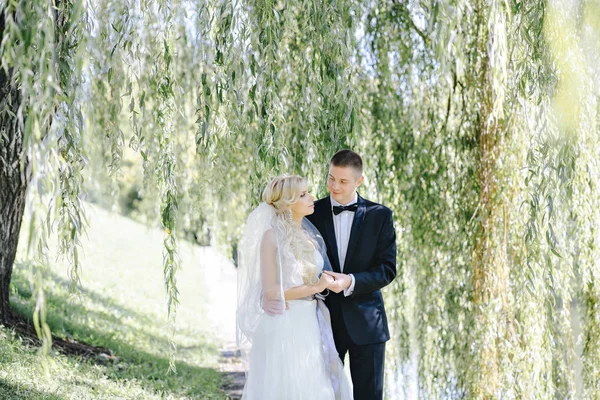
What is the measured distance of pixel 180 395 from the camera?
5984mm

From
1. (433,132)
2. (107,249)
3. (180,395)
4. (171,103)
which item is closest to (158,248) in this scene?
(107,249)

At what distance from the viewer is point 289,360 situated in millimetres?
3430

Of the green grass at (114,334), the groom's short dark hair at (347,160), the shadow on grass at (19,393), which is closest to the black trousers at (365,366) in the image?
the groom's short dark hair at (347,160)

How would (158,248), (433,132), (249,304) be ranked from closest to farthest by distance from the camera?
(249,304) → (433,132) → (158,248)

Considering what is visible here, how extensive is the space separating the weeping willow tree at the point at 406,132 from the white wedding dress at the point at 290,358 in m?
0.54

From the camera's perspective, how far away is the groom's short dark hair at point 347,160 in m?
3.56

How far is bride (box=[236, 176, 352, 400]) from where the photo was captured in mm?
3398

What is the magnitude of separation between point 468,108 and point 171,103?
7.70 ft

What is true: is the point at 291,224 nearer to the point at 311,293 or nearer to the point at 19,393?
the point at 311,293

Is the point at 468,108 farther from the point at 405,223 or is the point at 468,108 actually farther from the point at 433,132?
the point at 405,223

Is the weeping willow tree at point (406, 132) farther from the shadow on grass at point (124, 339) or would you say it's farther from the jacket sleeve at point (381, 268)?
the shadow on grass at point (124, 339)

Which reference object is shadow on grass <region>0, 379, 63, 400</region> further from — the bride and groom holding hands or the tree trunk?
the bride and groom holding hands

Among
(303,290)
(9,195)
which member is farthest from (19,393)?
(303,290)

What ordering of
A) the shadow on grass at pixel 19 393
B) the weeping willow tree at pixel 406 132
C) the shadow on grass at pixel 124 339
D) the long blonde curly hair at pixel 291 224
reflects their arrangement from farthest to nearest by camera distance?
the shadow on grass at pixel 124 339
the shadow on grass at pixel 19 393
the long blonde curly hair at pixel 291 224
the weeping willow tree at pixel 406 132
